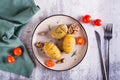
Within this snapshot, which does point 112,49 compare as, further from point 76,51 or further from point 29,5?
point 29,5

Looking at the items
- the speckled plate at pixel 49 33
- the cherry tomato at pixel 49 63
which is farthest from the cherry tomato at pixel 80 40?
the cherry tomato at pixel 49 63

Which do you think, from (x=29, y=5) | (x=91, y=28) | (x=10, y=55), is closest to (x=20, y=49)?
(x=10, y=55)

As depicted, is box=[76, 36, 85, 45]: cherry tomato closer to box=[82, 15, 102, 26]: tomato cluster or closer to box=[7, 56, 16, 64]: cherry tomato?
box=[82, 15, 102, 26]: tomato cluster

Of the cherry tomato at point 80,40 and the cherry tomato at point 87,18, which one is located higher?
the cherry tomato at point 87,18

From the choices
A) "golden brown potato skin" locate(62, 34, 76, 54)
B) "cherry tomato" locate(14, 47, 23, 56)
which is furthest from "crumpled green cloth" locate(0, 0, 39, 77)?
"golden brown potato skin" locate(62, 34, 76, 54)

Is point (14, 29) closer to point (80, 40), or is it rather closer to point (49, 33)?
point (49, 33)

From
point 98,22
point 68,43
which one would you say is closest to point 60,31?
point 68,43

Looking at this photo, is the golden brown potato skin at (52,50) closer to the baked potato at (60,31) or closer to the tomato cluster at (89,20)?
the baked potato at (60,31)
